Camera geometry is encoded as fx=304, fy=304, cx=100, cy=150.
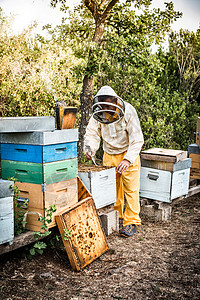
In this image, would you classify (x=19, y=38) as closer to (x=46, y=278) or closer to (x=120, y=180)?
(x=120, y=180)

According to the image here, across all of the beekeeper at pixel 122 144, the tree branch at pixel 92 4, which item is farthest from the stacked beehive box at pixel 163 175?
the tree branch at pixel 92 4

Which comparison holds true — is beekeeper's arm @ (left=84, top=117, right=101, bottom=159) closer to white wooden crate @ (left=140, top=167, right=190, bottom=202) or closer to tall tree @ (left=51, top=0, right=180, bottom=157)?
white wooden crate @ (left=140, top=167, right=190, bottom=202)

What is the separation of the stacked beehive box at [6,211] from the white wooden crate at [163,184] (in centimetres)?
206

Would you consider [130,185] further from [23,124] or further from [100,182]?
[23,124]

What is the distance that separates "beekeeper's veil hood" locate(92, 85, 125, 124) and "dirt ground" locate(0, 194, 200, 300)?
4.28 ft

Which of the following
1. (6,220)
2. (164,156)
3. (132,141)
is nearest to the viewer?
(6,220)

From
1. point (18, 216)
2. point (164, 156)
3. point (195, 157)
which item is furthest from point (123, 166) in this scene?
point (195, 157)

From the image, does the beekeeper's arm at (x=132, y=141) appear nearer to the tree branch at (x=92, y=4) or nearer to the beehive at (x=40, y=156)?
the beehive at (x=40, y=156)

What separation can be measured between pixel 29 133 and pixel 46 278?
3.81ft

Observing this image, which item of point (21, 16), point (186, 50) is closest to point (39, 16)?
point (21, 16)

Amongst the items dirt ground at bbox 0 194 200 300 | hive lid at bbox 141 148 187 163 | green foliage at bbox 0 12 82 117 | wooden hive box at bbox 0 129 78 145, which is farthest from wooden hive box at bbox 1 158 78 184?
green foliage at bbox 0 12 82 117

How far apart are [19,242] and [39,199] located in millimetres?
364

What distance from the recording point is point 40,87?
5.12 m

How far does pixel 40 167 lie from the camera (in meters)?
2.44
